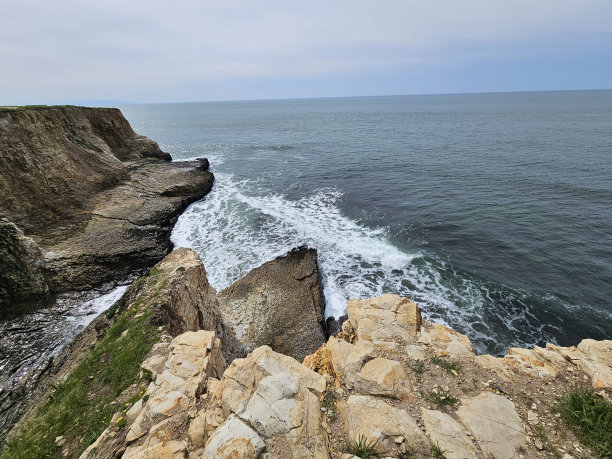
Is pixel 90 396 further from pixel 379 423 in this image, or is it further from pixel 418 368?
pixel 418 368

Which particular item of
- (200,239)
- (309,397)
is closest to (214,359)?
(309,397)

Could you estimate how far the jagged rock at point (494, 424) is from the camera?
6957 millimetres

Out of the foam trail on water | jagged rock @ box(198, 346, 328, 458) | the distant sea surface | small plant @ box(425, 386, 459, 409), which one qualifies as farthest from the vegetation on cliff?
the distant sea surface

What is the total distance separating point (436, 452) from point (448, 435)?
0.67 metres

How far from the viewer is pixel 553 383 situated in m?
8.62

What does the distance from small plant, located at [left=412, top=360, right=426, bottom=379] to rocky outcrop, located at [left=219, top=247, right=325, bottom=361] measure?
879 cm

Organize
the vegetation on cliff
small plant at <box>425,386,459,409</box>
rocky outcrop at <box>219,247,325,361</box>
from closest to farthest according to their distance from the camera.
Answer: small plant at <box>425,386,459,409</box>, the vegetation on cliff, rocky outcrop at <box>219,247,325,361</box>

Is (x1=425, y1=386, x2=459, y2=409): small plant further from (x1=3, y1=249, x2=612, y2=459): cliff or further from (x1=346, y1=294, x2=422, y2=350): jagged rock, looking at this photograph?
(x1=346, y1=294, x2=422, y2=350): jagged rock

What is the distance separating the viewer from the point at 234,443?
6.55 metres

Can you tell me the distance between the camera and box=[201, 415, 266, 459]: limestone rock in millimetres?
6406

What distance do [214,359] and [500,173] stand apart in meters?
46.1

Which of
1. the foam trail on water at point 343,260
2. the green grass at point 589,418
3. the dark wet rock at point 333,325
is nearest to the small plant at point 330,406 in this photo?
the green grass at point 589,418

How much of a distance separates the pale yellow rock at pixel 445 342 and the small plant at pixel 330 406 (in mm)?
4142

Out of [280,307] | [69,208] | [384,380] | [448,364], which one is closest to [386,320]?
[448,364]
